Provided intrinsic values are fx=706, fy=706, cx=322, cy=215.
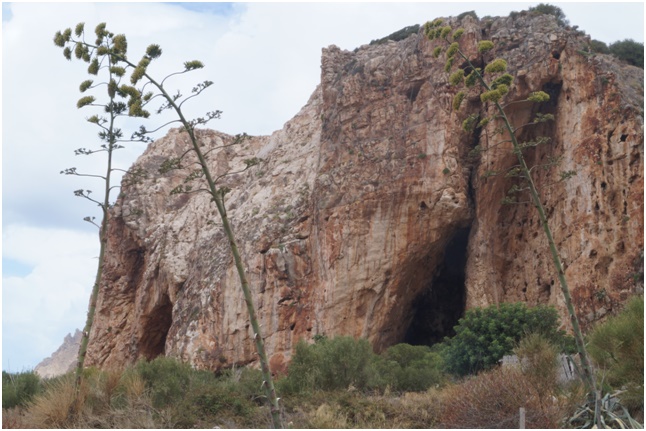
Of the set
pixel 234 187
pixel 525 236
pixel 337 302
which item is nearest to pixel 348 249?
pixel 337 302

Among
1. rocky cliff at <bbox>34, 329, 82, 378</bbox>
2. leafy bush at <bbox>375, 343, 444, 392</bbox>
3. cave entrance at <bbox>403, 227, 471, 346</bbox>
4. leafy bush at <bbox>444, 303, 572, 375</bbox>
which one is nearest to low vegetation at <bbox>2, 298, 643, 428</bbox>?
leafy bush at <bbox>375, 343, 444, 392</bbox>

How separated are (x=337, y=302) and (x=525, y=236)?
294 inches

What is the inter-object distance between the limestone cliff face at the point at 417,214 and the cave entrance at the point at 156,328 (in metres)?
2.46

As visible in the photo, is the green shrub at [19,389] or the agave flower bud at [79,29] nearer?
the agave flower bud at [79,29]

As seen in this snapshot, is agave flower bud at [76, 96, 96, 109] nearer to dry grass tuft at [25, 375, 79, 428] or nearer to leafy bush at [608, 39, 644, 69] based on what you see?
dry grass tuft at [25, 375, 79, 428]

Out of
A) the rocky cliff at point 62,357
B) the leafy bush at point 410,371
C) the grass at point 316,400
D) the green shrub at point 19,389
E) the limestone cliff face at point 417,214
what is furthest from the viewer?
the rocky cliff at point 62,357

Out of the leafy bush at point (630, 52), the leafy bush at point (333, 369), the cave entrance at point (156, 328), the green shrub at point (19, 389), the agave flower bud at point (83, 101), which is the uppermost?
the leafy bush at point (630, 52)

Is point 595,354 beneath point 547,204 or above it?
beneath

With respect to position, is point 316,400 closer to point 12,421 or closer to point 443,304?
point 12,421

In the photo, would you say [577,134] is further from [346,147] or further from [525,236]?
[346,147]

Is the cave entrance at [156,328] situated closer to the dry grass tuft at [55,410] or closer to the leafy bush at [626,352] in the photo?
the dry grass tuft at [55,410]

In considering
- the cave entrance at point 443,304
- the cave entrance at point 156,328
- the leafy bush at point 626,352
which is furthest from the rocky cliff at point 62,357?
the leafy bush at point 626,352

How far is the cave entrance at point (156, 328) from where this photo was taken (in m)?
35.8

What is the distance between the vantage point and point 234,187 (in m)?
38.7
